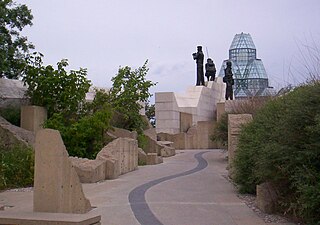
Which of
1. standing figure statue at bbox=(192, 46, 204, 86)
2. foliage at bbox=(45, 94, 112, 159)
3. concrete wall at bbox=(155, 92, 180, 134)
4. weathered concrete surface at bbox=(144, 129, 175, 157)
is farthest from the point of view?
standing figure statue at bbox=(192, 46, 204, 86)

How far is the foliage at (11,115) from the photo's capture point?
22484 mm

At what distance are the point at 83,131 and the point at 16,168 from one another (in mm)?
5790

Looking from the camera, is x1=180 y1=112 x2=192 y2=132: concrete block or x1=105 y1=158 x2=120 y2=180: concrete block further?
x1=180 y1=112 x2=192 y2=132: concrete block

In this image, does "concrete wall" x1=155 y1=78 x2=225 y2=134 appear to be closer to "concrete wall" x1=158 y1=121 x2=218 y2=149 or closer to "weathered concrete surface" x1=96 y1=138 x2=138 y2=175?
"concrete wall" x1=158 y1=121 x2=218 y2=149

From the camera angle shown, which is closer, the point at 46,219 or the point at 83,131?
the point at 46,219

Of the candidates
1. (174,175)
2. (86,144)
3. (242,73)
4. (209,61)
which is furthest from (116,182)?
(242,73)

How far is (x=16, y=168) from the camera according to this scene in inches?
629

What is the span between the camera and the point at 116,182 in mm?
17000

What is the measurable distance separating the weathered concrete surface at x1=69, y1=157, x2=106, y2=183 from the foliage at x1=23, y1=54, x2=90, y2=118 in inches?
217

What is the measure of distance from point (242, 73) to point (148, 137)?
56300 mm

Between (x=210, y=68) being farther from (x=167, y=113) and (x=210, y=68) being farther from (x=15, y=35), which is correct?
(x=15, y=35)

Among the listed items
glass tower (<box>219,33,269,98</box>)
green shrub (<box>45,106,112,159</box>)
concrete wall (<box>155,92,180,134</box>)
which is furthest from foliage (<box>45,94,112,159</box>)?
glass tower (<box>219,33,269,98</box>)

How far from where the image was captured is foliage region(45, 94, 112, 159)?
21312 millimetres

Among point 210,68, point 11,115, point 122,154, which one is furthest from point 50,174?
point 210,68
